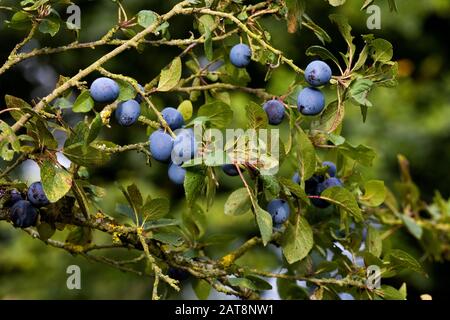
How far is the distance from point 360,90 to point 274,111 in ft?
0.50

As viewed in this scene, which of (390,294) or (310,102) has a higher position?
(310,102)

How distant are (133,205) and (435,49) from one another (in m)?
3.15

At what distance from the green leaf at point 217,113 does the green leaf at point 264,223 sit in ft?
0.42

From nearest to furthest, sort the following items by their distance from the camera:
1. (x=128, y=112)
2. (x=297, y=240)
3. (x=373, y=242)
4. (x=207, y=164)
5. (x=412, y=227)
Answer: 1. (x=207, y=164)
2. (x=128, y=112)
3. (x=297, y=240)
4. (x=373, y=242)
5. (x=412, y=227)

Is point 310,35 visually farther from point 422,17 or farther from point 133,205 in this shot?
point 133,205

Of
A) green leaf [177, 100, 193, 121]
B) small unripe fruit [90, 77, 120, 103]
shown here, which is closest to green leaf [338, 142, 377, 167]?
green leaf [177, 100, 193, 121]

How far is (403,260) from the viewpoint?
1.04m

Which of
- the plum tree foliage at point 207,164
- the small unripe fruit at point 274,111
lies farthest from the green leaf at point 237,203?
the small unripe fruit at point 274,111

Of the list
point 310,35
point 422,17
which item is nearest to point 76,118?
point 310,35

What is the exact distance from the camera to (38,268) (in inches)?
111

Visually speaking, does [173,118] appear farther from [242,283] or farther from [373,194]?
[373,194]

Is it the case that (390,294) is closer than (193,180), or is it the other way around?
(193,180)

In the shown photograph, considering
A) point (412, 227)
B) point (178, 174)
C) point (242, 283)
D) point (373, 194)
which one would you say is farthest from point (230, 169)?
point (412, 227)

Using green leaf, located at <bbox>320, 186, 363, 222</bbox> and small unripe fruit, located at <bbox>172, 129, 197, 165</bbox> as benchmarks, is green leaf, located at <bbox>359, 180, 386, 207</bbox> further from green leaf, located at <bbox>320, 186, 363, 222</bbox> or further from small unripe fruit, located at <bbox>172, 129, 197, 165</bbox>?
small unripe fruit, located at <bbox>172, 129, 197, 165</bbox>
